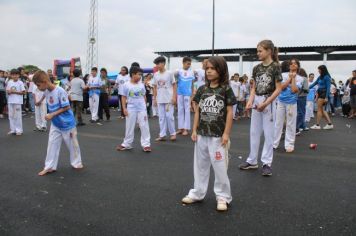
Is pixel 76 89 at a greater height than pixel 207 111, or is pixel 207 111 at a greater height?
pixel 76 89

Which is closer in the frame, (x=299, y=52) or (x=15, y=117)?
(x=15, y=117)

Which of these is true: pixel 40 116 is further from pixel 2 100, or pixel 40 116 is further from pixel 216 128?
pixel 216 128

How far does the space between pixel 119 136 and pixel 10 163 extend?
3.82 meters

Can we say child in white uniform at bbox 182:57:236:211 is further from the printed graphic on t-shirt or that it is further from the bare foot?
the bare foot

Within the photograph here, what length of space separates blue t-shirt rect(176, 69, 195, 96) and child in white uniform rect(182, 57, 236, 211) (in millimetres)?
5742

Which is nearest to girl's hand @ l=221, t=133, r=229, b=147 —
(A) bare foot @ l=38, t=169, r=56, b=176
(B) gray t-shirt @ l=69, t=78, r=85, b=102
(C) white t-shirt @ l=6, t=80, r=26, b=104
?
(A) bare foot @ l=38, t=169, r=56, b=176

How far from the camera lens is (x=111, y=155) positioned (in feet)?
24.4

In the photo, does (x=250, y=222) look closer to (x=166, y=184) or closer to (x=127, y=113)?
(x=166, y=184)

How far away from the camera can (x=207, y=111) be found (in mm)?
4309

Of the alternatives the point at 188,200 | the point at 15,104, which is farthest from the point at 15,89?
the point at 188,200

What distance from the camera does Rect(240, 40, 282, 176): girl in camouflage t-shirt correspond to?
564 cm

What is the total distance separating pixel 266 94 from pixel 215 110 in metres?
1.74

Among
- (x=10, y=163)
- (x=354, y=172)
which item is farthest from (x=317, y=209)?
(x=10, y=163)

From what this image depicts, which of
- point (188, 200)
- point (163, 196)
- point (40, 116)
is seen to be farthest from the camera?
point (40, 116)
